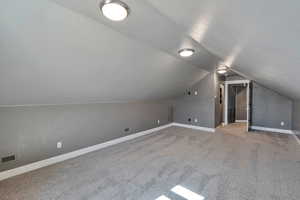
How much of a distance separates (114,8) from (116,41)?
698 mm

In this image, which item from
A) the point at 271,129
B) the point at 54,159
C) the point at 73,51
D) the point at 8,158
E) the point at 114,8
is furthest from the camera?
the point at 271,129

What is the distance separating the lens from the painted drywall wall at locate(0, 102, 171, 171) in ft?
8.12

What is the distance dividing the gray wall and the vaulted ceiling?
378 centimetres

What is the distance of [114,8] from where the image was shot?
143 cm

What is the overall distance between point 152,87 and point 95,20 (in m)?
2.49

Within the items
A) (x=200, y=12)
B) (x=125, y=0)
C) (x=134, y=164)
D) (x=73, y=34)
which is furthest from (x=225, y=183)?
(x=73, y=34)

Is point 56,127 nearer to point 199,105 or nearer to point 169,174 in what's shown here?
point 169,174

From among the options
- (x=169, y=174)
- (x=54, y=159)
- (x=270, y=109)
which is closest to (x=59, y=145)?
(x=54, y=159)

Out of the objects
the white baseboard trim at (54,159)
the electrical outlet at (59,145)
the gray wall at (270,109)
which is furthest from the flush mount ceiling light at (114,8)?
the gray wall at (270,109)

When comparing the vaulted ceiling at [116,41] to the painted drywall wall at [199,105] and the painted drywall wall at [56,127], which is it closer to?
the painted drywall wall at [56,127]

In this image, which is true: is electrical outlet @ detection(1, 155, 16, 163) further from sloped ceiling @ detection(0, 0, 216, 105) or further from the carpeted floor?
sloped ceiling @ detection(0, 0, 216, 105)

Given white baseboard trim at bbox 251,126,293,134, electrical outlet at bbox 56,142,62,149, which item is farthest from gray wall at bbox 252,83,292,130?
electrical outlet at bbox 56,142,62,149

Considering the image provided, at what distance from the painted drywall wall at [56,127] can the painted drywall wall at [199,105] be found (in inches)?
90.8

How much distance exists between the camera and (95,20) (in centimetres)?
172
